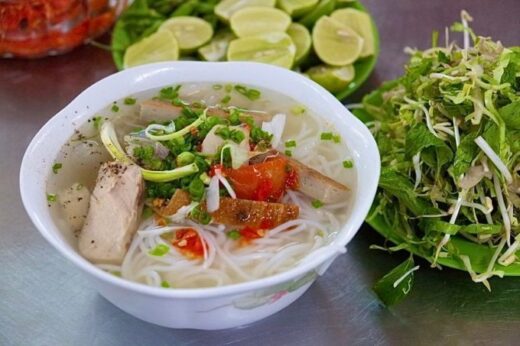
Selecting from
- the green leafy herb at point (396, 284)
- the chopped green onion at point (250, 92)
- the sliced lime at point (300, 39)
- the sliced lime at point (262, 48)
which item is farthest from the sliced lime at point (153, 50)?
the green leafy herb at point (396, 284)

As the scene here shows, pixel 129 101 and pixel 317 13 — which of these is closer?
pixel 129 101

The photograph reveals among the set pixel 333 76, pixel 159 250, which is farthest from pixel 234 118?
pixel 333 76

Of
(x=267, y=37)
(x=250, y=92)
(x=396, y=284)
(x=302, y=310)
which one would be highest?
(x=250, y=92)

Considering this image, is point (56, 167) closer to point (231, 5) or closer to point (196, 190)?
point (196, 190)

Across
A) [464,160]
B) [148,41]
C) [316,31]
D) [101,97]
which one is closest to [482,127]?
[464,160]

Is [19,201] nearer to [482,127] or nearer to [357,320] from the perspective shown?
[357,320]
